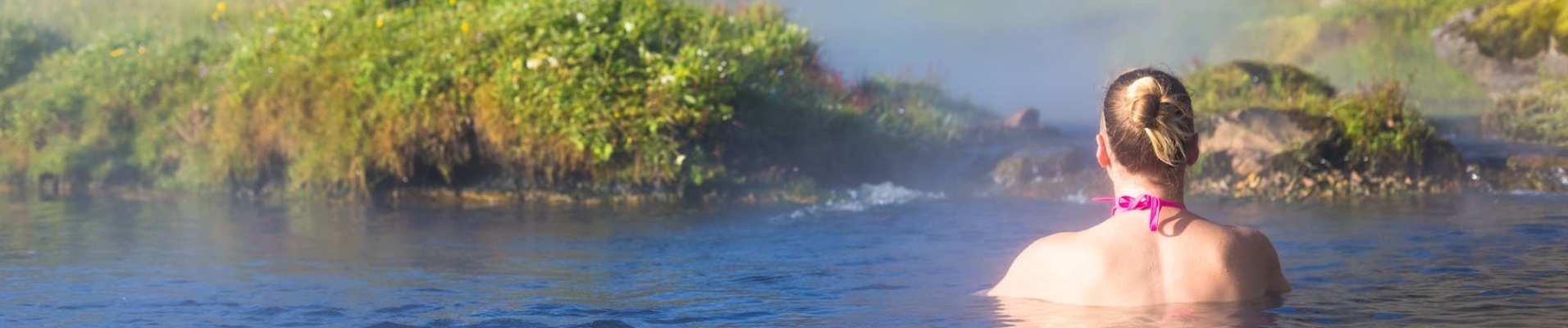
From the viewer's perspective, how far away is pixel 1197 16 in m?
28.4

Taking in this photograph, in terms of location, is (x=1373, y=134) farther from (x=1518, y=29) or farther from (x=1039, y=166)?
(x=1518, y=29)

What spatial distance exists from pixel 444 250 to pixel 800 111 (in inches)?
206

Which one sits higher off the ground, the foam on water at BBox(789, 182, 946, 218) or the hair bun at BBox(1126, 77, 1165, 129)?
the hair bun at BBox(1126, 77, 1165, 129)

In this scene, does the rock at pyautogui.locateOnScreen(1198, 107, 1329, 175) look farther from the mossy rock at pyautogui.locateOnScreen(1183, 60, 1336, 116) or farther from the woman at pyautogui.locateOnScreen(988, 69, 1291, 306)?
the woman at pyautogui.locateOnScreen(988, 69, 1291, 306)

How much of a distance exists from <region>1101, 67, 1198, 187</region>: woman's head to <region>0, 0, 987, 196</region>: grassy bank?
7.91 m

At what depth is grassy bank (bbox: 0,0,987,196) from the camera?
12.1m

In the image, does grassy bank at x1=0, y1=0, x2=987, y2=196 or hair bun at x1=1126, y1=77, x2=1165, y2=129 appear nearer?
hair bun at x1=1126, y1=77, x2=1165, y2=129

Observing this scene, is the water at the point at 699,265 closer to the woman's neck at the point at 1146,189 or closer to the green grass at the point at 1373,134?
the woman's neck at the point at 1146,189

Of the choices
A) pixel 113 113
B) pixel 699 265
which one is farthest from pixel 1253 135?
pixel 113 113

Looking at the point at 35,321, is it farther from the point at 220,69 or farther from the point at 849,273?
the point at 220,69

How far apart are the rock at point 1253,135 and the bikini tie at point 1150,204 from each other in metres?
8.35

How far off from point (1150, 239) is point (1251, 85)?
12.1m

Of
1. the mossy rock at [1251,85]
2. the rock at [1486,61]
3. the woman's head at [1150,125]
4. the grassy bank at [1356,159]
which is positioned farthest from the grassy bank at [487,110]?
the rock at [1486,61]

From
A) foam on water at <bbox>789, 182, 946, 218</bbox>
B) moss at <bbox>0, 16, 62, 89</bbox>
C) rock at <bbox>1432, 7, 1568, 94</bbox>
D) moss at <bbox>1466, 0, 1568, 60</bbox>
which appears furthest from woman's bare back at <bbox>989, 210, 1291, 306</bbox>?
moss at <bbox>0, 16, 62, 89</bbox>
